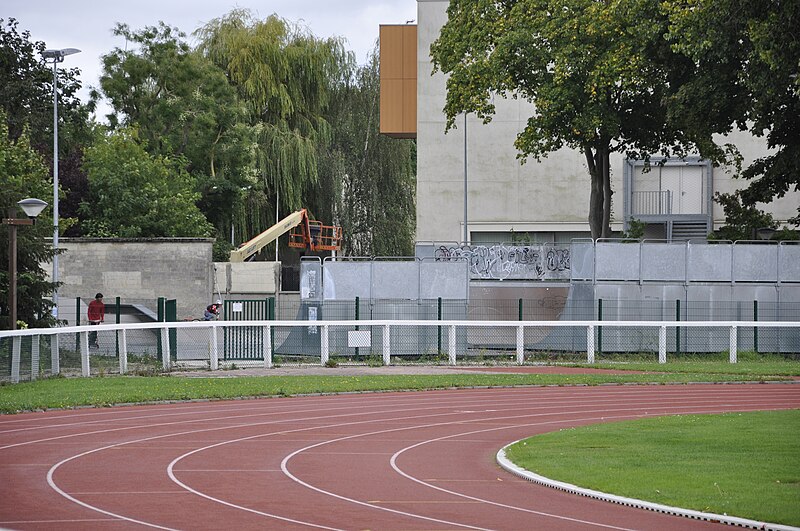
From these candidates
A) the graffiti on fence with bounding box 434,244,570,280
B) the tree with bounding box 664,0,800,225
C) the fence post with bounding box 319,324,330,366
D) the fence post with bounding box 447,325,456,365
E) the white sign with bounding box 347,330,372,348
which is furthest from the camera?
the graffiti on fence with bounding box 434,244,570,280

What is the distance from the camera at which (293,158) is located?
194 feet

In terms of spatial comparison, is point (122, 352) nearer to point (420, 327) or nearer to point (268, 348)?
point (268, 348)

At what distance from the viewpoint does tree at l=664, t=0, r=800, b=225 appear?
1197 inches

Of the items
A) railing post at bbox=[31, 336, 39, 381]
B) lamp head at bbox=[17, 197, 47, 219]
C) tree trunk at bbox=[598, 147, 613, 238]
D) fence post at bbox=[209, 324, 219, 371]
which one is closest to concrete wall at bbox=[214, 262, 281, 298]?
tree trunk at bbox=[598, 147, 613, 238]

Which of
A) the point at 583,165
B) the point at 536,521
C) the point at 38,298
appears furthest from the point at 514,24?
the point at 536,521

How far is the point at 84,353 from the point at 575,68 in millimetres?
19050

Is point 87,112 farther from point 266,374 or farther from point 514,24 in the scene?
point 266,374

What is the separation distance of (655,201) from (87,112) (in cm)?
2854

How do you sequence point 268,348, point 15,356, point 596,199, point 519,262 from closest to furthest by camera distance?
point 15,356
point 268,348
point 519,262
point 596,199

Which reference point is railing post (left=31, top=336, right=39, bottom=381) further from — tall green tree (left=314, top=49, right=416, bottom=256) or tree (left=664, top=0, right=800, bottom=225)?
tall green tree (left=314, top=49, right=416, bottom=256)

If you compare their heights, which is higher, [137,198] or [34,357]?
[137,198]

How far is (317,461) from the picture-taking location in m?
16.0

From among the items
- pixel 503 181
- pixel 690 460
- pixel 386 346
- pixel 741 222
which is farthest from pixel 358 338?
pixel 503 181

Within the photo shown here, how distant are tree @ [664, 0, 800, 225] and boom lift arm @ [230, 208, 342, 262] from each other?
22622 mm
